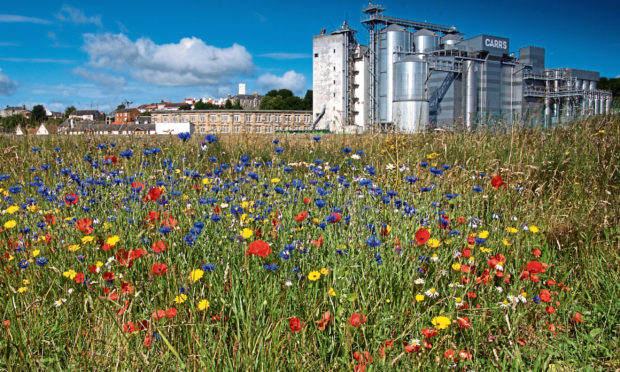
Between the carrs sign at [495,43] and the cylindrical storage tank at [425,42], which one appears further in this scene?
the cylindrical storage tank at [425,42]

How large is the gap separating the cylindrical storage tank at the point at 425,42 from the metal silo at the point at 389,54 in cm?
95

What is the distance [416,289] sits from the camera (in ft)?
7.93

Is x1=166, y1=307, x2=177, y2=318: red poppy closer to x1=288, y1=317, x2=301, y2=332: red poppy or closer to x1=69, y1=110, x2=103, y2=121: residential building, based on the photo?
x1=288, y1=317, x2=301, y2=332: red poppy

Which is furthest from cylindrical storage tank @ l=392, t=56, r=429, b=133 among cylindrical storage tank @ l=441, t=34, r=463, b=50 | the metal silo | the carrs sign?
the carrs sign

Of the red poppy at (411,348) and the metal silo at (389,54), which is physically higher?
the metal silo at (389,54)

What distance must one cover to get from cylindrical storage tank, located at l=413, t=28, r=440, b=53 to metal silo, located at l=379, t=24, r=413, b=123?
948 mm

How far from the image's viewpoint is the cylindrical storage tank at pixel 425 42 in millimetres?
61344

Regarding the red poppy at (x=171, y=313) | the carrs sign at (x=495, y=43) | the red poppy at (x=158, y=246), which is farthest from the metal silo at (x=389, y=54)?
the red poppy at (x=171, y=313)

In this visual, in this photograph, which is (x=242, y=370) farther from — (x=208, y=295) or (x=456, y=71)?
(x=456, y=71)

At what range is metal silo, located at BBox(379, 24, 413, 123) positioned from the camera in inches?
2378

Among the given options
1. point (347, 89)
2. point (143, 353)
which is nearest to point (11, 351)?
point (143, 353)

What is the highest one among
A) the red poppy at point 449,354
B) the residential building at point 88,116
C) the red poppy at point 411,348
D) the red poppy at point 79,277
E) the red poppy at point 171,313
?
the residential building at point 88,116

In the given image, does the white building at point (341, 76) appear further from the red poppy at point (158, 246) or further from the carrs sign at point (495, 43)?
the red poppy at point (158, 246)

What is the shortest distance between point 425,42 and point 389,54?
5.33m
